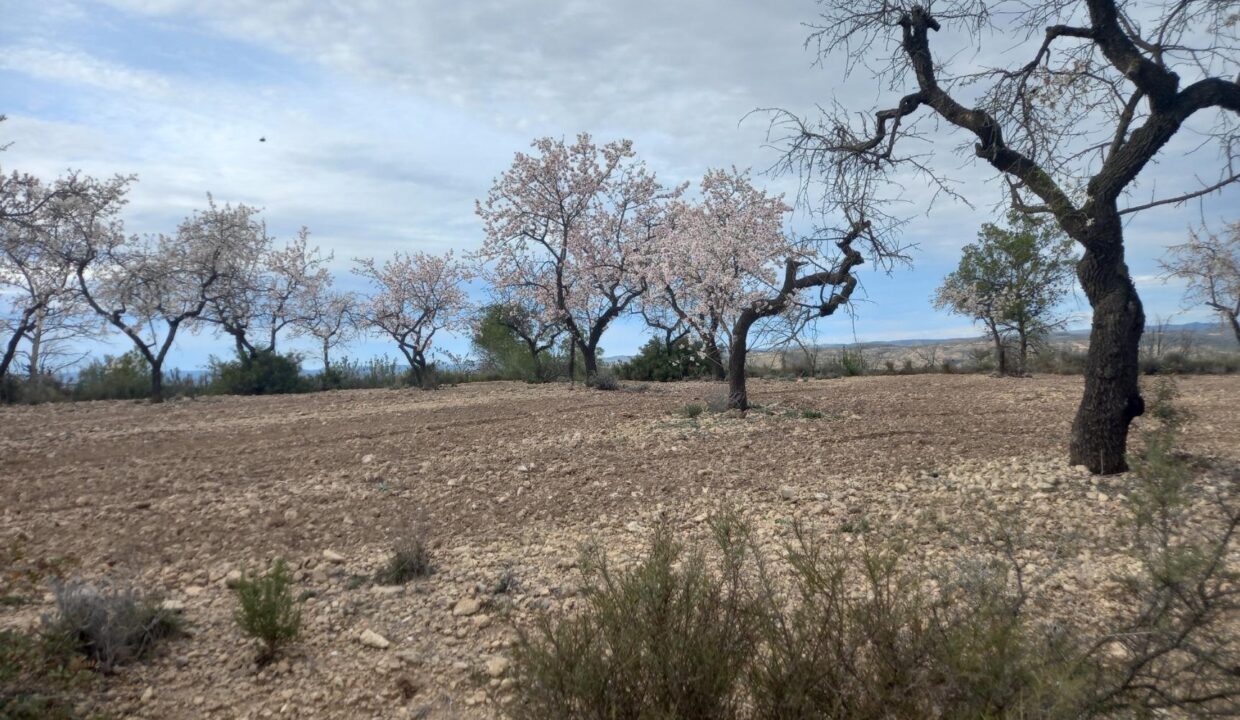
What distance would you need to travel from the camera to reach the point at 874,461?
6910 mm

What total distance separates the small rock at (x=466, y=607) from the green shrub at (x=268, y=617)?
0.81m

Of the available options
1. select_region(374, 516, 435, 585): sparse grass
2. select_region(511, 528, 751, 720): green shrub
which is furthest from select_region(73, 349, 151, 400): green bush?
select_region(511, 528, 751, 720): green shrub

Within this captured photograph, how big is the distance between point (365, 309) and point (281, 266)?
11.5 feet

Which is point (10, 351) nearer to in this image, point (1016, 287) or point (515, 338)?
point (515, 338)

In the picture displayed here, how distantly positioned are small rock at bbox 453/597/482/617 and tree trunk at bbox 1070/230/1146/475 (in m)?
4.90

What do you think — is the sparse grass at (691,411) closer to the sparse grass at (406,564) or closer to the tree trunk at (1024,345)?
the sparse grass at (406,564)

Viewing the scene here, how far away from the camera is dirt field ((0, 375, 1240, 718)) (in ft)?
11.6

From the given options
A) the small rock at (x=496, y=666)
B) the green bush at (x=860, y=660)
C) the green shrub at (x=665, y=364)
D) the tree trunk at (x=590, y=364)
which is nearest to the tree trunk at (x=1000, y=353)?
the green shrub at (x=665, y=364)

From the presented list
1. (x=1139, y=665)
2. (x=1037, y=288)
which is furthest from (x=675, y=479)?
(x=1037, y=288)

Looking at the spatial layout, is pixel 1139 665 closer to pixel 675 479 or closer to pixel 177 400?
pixel 675 479

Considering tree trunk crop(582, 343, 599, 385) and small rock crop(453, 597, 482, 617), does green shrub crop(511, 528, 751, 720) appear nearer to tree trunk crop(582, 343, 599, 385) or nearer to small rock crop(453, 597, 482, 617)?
→ small rock crop(453, 597, 482, 617)

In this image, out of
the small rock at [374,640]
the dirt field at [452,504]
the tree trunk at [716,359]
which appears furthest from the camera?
the tree trunk at [716,359]

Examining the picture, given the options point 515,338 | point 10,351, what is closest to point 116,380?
point 10,351

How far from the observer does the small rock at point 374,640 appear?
147 inches
